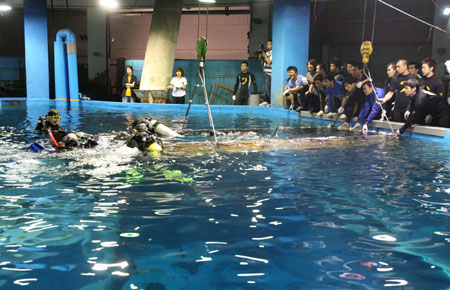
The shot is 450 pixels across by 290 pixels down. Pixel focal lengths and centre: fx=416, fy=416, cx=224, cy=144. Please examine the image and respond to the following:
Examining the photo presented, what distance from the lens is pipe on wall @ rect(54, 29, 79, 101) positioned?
690 inches

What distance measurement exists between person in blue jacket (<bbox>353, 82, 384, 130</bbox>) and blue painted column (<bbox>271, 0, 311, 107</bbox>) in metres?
5.28

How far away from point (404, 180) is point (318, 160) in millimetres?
1454

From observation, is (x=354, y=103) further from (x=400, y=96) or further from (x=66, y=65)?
(x=66, y=65)

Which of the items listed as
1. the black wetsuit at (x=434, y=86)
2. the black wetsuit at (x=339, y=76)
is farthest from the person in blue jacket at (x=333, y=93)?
the black wetsuit at (x=434, y=86)

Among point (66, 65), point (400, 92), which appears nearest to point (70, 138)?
point (400, 92)

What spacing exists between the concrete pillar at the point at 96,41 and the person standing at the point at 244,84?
9433 millimetres

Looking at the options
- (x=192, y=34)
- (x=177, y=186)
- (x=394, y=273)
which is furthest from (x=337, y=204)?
(x=192, y=34)

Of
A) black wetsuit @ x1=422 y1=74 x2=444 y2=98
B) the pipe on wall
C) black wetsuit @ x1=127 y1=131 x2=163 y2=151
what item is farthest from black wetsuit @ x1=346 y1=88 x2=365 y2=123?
the pipe on wall

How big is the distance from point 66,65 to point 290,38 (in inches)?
386

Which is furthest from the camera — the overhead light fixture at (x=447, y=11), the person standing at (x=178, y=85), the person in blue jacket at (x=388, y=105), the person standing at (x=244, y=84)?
the person standing at (x=178, y=85)

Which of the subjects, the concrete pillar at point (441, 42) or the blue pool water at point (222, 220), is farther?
the concrete pillar at point (441, 42)

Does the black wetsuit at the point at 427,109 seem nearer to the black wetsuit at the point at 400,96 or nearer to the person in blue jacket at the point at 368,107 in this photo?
the black wetsuit at the point at 400,96

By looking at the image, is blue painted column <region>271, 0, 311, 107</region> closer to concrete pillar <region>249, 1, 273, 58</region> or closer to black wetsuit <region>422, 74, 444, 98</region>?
concrete pillar <region>249, 1, 273, 58</region>

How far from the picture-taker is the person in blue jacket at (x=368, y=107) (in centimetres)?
970
